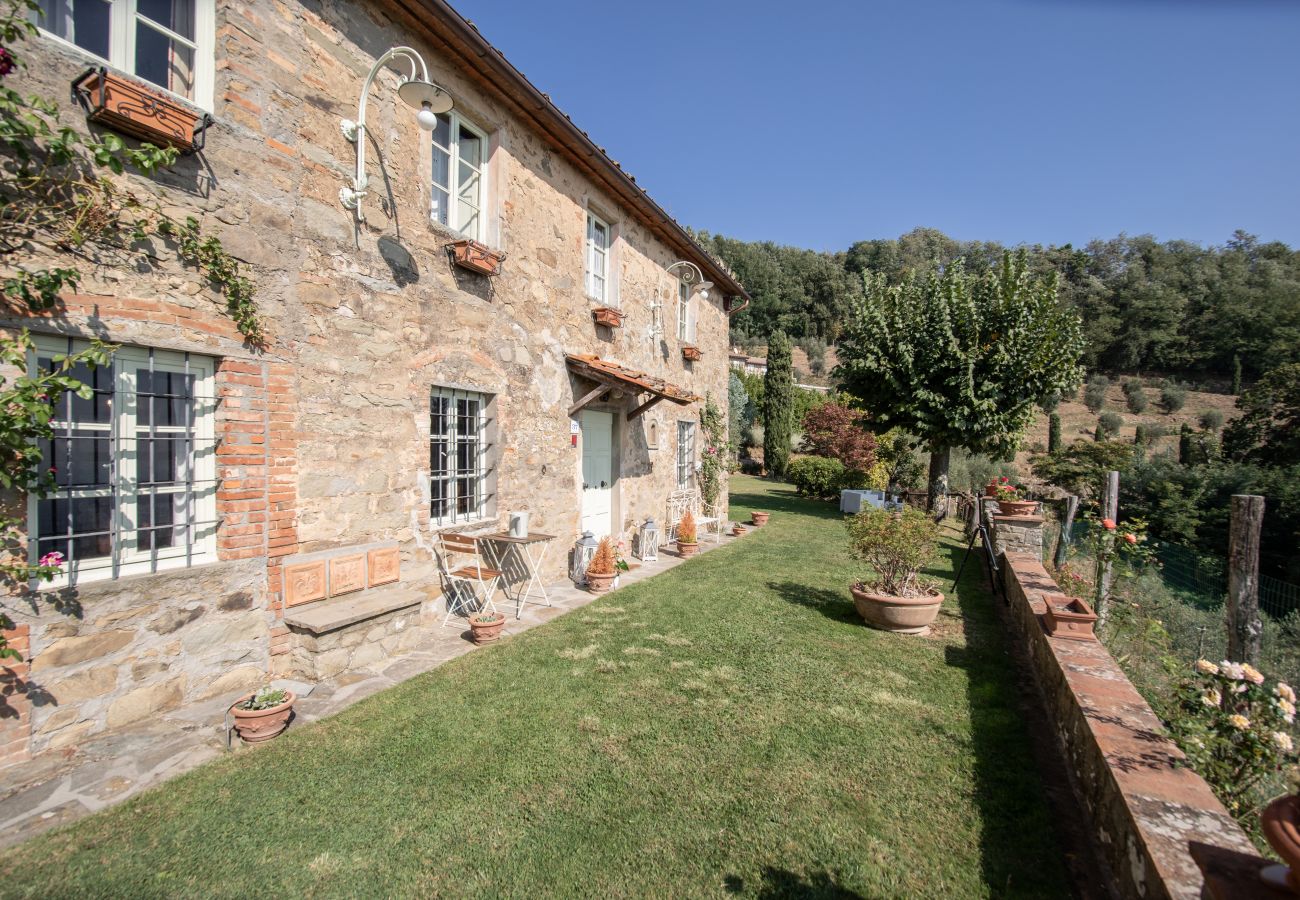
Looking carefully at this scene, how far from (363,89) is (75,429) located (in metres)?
3.53

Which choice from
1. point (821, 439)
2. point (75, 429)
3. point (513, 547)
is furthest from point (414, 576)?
point (821, 439)

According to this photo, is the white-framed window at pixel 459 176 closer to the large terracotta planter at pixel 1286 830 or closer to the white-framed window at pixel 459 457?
the white-framed window at pixel 459 457

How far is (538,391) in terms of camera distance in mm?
7461

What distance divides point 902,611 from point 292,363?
6.21 metres

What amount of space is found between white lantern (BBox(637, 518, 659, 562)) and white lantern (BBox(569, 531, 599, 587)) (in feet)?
5.29

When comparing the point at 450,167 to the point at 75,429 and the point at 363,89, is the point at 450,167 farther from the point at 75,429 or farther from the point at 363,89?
the point at 75,429

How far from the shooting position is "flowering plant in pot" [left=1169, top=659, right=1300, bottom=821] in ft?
8.60

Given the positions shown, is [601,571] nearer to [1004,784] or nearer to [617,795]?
[617,795]

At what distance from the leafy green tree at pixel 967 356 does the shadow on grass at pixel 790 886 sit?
13789 mm

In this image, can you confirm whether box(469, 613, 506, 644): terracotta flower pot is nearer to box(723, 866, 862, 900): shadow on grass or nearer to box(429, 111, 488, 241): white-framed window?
box(723, 866, 862, 900): shadow on grass

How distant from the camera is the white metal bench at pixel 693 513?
37.3 feet

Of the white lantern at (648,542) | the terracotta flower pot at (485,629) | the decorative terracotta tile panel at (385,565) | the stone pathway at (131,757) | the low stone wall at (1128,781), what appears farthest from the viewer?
the white lantern at (648,542)

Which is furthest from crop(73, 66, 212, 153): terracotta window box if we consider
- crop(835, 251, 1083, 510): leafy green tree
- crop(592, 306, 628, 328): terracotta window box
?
crop(835, 251, 1083, 510): leafy green tree

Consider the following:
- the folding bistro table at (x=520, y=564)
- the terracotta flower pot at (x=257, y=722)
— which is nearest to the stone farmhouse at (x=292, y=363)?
the folding bistro table at (x=520, y=564)
